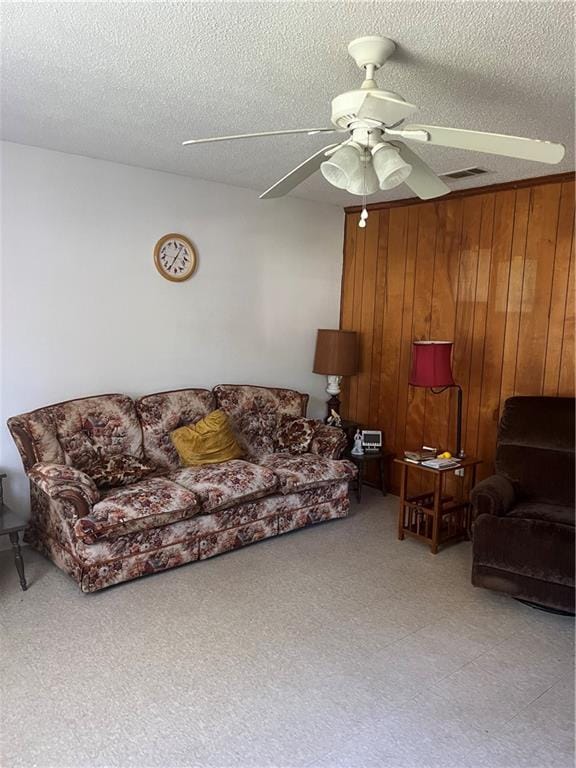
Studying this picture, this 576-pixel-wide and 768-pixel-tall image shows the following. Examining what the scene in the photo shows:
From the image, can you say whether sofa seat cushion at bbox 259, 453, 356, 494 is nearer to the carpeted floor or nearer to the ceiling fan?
the carpeted floor

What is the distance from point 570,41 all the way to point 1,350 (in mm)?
3335

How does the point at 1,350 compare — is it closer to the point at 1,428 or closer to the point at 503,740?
the point at 1,428

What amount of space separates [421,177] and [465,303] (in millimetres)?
2160

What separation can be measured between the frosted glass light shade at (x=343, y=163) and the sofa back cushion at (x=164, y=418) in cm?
237

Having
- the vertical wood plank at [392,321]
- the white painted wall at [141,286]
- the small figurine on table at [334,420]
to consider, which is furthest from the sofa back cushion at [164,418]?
the vertical wood plank at [392,321]

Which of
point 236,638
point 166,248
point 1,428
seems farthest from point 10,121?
point 236,638

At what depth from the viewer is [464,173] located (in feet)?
12.3

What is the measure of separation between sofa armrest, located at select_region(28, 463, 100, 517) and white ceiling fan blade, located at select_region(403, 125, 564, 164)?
2349mm

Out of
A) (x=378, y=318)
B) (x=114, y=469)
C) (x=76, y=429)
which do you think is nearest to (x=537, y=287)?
(x=378, y=318)

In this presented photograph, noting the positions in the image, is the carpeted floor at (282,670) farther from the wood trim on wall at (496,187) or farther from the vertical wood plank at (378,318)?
the wood trim on wall at (496,187)

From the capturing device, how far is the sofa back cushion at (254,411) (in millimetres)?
4398

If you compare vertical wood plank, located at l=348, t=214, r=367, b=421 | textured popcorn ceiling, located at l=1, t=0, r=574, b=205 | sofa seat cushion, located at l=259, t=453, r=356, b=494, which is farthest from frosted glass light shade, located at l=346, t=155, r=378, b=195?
vertical wood plank, located at l=348, t=214, r=367, b=421

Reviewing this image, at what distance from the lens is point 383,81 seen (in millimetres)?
2420

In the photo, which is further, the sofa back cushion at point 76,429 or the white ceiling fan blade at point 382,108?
the sofa back cushion at point 76,429
